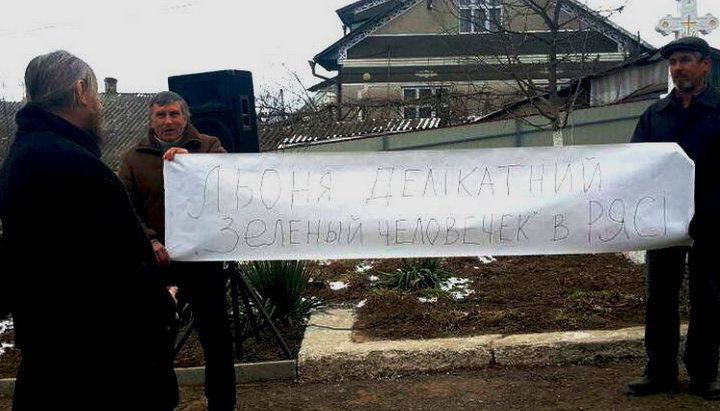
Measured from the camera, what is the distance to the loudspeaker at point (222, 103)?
191 inches

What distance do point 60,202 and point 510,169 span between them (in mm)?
3029

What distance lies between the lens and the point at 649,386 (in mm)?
4207

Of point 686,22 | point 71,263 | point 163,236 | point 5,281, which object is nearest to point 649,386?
point 163,236

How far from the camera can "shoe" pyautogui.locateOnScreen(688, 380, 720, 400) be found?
403 cm

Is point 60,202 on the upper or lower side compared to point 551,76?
lower

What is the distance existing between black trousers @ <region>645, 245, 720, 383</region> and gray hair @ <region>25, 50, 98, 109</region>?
3342 mm

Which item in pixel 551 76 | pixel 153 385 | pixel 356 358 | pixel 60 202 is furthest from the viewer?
pixel 551 76

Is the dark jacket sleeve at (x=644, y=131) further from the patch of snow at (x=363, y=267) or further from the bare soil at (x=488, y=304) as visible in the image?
the patch of snow at (x=363, y=267)

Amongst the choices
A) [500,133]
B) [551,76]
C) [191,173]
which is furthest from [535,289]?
[500,133]

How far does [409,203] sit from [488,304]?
1.89m

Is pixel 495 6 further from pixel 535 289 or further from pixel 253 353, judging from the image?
pixel 253 353

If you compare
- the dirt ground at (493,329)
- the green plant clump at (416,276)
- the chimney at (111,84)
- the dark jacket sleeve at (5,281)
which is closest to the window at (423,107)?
the dirt ground at (493,329)

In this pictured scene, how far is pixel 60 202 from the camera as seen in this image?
2.19m

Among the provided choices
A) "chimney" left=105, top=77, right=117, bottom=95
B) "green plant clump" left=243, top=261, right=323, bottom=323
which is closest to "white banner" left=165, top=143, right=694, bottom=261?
"green plant clump" left=243, top=261, right=323, bottom=323
